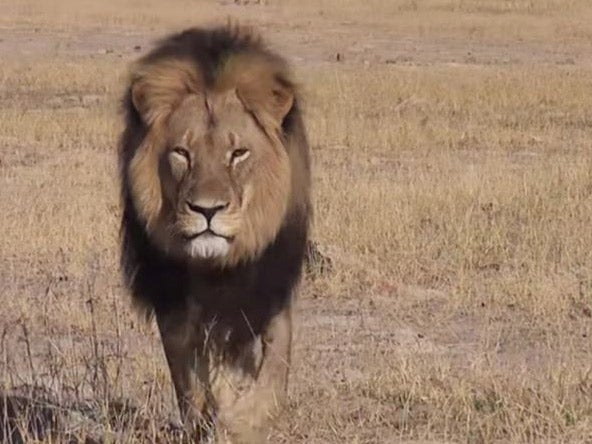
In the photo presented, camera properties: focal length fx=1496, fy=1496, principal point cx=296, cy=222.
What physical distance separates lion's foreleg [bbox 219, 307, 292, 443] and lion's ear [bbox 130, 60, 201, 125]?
81cm

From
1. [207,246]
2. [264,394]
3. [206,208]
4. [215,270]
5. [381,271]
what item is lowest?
[381,271]

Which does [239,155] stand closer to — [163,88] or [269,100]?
[269,100]

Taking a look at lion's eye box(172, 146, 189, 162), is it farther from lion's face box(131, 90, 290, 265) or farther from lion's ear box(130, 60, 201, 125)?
lion's ear box(130, 60, 201, 125)

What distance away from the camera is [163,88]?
4770mm

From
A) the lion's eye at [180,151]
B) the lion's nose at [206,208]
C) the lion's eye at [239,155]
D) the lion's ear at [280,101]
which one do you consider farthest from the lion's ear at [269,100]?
the lion's nose at [206,208]

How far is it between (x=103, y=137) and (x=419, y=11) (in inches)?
1066

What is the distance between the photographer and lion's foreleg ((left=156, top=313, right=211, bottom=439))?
4.91 meters

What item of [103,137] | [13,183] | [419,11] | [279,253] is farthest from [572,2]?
[279,253]

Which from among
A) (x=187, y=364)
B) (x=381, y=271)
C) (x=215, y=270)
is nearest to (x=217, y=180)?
(x=215, y=270)

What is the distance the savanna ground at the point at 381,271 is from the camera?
535cm

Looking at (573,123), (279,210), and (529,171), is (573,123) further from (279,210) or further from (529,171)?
(279,210)

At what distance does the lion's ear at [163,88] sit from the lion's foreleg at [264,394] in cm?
81

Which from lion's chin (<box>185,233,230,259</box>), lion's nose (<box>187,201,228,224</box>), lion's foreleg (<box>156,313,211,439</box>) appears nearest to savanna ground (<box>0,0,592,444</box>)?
lion's foreleg (<box>156,313,211,439</box>)

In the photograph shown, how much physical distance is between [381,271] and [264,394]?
3693 mm
